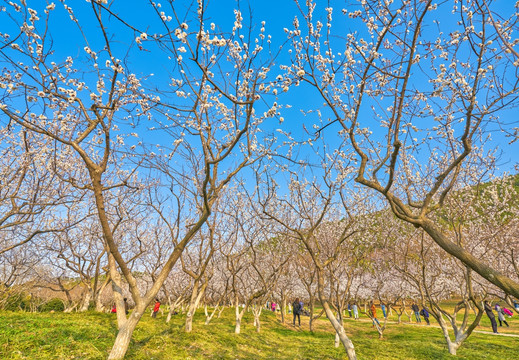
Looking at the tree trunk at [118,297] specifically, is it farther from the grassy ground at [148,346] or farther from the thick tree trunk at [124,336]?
the grassy ground at [148,346]

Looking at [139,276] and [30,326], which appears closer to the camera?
[30,326]

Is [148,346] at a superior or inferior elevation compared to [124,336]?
inferior

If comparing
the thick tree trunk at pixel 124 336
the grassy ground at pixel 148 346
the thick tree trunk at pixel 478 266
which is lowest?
the grassy ground at pixel 148 346

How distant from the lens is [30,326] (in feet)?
24.8

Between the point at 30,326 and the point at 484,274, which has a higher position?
the point at 484,274

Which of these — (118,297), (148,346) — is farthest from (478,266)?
(148,346)

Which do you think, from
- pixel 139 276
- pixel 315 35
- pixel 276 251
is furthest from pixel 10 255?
pixel 315 35

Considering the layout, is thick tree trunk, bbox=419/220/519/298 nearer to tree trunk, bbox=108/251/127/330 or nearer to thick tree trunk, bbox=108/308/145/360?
thick tree trunk, bbox=108/308/145/360

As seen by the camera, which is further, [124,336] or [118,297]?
[118,297]

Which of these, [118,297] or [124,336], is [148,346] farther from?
→ [124,336]

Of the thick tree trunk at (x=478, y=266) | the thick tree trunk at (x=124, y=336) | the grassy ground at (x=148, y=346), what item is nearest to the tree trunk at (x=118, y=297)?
the thick tree trunk at (x=124, y=336)

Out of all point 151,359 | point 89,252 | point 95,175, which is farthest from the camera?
point 89,252

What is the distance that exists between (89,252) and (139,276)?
1443 cm

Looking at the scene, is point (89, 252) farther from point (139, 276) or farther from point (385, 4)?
point (385, 4)
